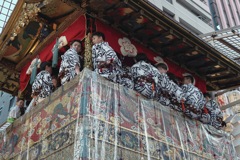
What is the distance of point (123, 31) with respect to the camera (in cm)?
860

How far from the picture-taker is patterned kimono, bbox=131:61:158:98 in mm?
7809

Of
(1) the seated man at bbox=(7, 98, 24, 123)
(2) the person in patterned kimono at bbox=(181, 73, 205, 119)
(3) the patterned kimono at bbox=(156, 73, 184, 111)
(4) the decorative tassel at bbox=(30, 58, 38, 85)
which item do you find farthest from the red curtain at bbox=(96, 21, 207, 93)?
(1) the seated man at bbox=(7, 98, 24, 123)

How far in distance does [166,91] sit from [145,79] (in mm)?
793

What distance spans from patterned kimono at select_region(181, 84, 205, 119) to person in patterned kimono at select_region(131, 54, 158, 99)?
121 centimetres

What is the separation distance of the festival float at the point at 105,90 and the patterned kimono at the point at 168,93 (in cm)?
43

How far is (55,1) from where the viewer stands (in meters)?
8.05

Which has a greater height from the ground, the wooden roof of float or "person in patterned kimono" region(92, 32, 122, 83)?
the wooden roof of float

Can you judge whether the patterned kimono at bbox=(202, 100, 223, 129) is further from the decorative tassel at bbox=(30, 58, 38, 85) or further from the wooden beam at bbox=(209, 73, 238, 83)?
the decorative tassel at bbox=(30, 58, 38, 85)

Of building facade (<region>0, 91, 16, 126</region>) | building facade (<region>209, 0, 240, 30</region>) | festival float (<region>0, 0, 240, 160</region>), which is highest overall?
building facade (<region>209, 0, 240, 30</region>)

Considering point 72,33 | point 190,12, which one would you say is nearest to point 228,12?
point 190,12

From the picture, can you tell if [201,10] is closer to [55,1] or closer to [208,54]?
[208,54]

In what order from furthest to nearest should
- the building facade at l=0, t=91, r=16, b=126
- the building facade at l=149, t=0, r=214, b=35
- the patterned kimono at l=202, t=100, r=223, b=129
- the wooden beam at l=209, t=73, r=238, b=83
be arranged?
1. the building facade at l=149, t=0, r=214, b=35
2. the building facade at l=0, t=91, r=16, b=126
3. the wooden beam at l=209, t=73, r=238, b=83
4. the patterned kimono at l=202, t=100, r=223, b=129

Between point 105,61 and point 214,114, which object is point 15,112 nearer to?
point 105,61

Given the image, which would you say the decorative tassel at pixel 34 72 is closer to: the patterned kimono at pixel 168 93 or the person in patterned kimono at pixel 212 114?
the patterned kimono at pixel 168 93
